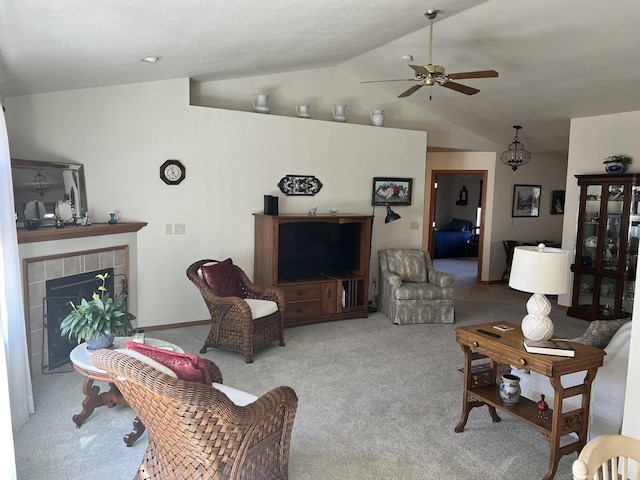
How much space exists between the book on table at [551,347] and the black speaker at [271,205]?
10.7 feet

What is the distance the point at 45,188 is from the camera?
160 inches

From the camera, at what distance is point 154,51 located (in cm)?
371

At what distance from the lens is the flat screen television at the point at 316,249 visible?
18.6 ft

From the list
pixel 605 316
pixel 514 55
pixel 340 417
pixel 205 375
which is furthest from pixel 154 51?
pixel 605 316

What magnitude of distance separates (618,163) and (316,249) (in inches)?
156

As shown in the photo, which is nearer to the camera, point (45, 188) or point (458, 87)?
point (45, 188)

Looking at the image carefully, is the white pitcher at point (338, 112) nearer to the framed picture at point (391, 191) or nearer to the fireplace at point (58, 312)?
the framed picture at point (391, 191)

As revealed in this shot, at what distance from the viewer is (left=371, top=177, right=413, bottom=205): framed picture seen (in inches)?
251

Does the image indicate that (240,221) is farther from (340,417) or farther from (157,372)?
(157,372)

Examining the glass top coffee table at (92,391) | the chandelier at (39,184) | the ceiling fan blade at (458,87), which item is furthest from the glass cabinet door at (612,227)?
the chandelier at (39,184)

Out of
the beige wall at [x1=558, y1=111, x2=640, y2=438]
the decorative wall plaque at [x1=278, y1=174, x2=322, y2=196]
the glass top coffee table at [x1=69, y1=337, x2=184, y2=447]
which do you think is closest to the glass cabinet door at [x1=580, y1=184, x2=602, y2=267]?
the beige wall at [x1=558, y1=111, x2=640, y2=438]

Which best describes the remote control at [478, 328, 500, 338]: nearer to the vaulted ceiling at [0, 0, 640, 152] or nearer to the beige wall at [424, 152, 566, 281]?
the vaulted ceiling at [0, 0, 640, 152]

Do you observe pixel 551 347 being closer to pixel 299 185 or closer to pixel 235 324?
pixel 235 324

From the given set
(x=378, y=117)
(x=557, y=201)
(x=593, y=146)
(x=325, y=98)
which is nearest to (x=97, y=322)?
(x=325, y=98)
